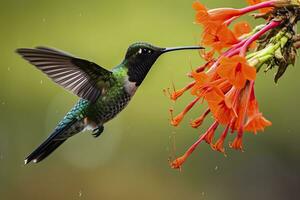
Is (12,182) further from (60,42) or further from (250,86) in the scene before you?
(250,86)

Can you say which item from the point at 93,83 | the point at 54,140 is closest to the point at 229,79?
the point at 93,83

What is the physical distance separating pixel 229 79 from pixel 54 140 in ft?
3.57

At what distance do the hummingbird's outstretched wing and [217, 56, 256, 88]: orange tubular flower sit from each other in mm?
708

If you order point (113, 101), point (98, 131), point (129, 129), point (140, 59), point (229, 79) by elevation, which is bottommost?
point (129, 129)

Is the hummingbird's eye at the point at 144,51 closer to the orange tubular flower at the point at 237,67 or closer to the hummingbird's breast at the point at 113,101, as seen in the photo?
the hummingbird's breast at the point at 113,101

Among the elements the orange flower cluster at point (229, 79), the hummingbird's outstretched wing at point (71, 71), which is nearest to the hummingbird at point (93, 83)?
the hummingbird's outstretched wing at point (71, 71)

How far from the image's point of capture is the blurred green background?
4422mm

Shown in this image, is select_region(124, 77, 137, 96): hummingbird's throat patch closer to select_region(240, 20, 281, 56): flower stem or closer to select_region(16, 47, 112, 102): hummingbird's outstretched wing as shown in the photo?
select_region(16, 47, 112, 102): hummingbird's outstretched wing

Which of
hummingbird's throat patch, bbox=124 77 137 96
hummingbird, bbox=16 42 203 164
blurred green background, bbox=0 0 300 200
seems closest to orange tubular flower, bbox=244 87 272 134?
hummingbird, bbox=16 42 203 164

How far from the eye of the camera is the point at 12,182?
4.77 metres

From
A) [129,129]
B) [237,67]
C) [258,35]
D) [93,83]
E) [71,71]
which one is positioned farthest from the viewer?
[129,129]

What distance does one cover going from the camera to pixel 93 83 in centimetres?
249

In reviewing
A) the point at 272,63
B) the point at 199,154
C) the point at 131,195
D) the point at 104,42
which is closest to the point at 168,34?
the point at 104,42

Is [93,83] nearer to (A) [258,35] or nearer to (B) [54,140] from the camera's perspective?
(B) [54,140]
